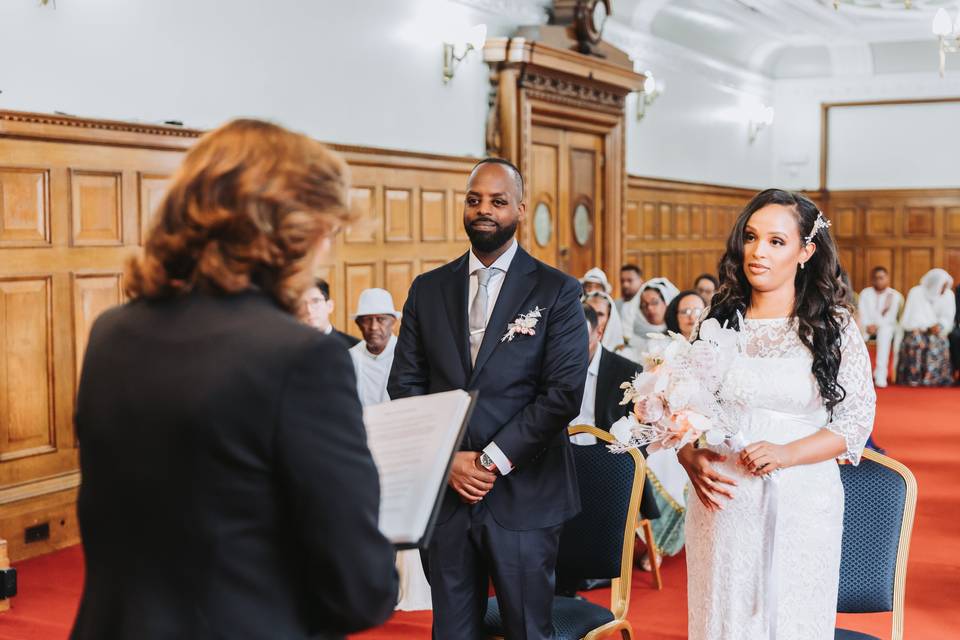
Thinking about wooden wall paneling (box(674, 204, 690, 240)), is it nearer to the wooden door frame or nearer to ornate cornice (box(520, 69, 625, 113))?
the wooden door frame

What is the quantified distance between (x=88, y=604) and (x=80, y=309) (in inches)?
198

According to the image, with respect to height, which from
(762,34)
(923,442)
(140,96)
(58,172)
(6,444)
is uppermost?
(762,34)

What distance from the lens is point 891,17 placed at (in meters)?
15.8

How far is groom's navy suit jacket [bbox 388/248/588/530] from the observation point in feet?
9.90

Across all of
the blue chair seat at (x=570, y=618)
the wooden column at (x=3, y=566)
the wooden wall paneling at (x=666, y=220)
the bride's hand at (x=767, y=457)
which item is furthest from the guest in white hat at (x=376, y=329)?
the wooden wall paneling at (x=666, y=220)

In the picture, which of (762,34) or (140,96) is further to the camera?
(762,34)

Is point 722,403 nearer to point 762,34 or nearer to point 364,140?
point 364,140

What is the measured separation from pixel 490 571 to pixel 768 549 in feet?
2.50

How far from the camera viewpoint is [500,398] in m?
3.05

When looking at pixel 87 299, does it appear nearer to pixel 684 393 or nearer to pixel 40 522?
pixel 40 522

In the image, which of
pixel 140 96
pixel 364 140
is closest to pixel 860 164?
pixel 364 140

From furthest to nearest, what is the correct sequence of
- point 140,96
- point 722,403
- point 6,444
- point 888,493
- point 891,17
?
1. point 891,17
2. point 140,96
3. point 6,444
4. point 888,493
5. point 722,403

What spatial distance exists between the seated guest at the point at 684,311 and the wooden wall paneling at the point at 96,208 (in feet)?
10.8

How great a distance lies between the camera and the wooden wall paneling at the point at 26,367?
232 inches
